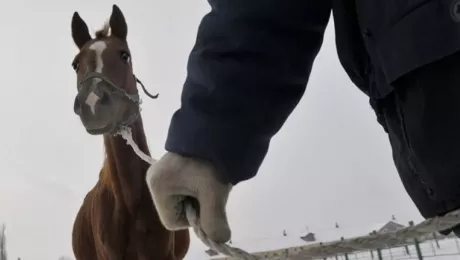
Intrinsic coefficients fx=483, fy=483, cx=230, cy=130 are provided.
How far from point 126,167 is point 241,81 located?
1.25 metres

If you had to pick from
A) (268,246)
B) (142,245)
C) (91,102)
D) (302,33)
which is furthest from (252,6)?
(268,246)

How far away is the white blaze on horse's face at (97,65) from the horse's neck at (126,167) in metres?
0.22

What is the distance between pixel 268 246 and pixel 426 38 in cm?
1036

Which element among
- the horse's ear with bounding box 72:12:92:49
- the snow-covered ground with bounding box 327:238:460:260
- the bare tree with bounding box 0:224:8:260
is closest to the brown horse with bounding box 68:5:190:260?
the horse's ear with bounding box 72:12:92:49

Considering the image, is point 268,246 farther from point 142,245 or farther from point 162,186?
point 162,186

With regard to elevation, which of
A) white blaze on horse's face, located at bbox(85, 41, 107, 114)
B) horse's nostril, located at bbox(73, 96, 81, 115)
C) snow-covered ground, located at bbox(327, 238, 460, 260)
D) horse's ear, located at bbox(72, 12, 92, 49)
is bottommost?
snow-covered ground, located at bbox(327, 238, 460, 260)

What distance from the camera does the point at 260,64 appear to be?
1.55 ft

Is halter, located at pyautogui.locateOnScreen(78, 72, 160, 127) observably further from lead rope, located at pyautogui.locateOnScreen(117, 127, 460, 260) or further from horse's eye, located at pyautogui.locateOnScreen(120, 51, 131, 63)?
lead rope, located at pyautogui.locateOnScreen(117, 127, 460, 260)

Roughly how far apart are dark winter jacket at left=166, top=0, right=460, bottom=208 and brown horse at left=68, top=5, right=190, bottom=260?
3.54 ft

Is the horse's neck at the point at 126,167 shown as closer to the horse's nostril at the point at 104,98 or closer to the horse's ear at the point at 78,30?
the horse's nostril at the point at 104,98

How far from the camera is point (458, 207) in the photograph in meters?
0.40

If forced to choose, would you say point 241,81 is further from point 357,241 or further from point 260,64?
point 357,241

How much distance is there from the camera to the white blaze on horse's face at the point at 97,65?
1493 millimetres

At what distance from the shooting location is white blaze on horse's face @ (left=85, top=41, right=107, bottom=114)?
1493mm
